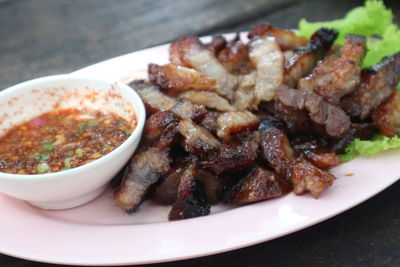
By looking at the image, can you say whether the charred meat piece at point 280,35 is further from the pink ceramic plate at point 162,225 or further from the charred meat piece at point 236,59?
the pink ceramic plate at point 162,225

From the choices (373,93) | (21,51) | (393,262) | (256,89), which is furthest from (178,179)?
(21,51)

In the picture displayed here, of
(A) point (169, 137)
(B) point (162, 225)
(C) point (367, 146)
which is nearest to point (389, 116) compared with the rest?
(C) point (367, 146)

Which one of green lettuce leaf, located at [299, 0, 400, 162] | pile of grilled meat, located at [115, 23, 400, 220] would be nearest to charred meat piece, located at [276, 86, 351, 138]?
pile of grilled meat, located at [115, 23, 400, 220]

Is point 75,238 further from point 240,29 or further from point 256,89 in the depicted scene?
point 240,29

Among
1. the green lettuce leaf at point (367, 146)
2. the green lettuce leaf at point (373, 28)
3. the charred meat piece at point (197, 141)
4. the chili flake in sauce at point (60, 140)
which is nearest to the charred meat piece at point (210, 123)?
the charred meat piece at point (197, 141)

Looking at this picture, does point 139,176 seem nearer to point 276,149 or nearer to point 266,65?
point 276,149

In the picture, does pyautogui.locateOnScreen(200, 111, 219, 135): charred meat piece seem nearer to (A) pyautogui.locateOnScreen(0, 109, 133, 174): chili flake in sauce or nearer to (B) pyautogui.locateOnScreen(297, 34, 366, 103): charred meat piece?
(A) pyautogui.locateOnScreen(0, 109, 133, 174): chili flake in sauce
